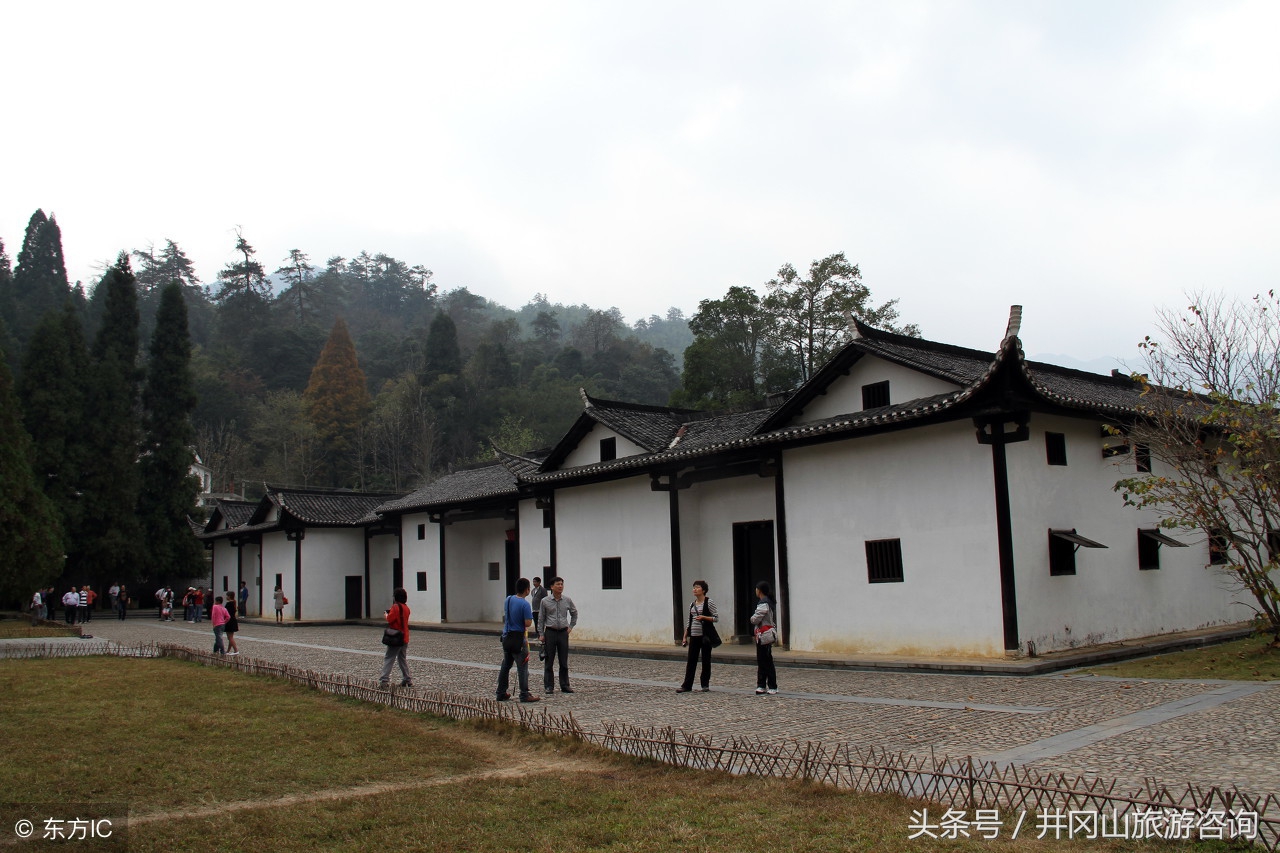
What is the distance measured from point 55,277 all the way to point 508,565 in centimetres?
4928

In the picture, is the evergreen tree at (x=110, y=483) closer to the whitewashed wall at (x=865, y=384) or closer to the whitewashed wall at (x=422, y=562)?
the whitewashed wall at (x=422, y=562)

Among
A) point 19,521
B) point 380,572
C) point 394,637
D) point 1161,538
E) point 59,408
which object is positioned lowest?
point 394,637

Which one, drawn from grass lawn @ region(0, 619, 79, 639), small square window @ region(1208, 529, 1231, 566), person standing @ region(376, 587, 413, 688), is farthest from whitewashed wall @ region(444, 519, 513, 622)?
small square window @ region(1208, 529, 1231, 566)

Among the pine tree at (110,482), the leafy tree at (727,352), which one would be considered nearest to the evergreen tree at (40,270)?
the pine tree at (110,482)

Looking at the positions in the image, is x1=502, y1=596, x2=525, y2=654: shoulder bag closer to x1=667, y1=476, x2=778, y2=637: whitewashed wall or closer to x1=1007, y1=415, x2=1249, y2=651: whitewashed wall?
x1=1007, y1=415, x2=1249, y2=651: whitewashed wall

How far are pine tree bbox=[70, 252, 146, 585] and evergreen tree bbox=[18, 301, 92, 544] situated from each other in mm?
408

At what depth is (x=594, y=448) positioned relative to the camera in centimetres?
2169

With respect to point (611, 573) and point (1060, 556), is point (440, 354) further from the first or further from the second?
point (1060, 556)

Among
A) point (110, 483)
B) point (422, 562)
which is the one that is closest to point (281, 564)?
point (110, 483)

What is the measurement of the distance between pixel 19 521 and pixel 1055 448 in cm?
2176

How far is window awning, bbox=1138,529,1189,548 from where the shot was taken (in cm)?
1560

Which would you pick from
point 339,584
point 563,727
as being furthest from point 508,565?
point 563,727

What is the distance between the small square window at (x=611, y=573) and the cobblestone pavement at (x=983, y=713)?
4479mm

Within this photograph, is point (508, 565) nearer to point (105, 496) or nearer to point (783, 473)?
point (783, 473)
